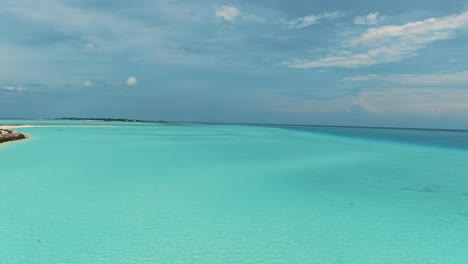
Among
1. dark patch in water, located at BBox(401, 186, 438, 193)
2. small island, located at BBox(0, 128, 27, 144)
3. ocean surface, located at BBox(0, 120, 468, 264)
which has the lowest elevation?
ocean surface, located at BBox(0, 120, 468, 264)

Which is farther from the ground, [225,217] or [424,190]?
[424,190]

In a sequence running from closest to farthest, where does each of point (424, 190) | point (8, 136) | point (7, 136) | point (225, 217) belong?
1. point (225, 217)
2. point (424, 190)
3. point (7, 136)
4. point (8, 136)

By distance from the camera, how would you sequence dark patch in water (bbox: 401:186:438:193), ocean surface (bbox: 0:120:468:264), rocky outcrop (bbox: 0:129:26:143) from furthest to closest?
rocky outcrop (bbox: 0:129:26:143) → dark patch in water (bbox: 401:186:438:193) → ocean surface (bbox: 0:120:468:264)

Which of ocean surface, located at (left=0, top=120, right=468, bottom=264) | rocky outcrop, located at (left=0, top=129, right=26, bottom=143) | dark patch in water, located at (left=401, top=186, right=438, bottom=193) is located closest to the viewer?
ocean surface, located at (left=0, top=120, right=468, bottom=264)

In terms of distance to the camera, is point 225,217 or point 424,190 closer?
point 225,217

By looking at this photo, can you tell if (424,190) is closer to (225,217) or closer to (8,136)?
(225,217)

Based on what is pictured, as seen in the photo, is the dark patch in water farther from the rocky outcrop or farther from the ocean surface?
the rocky outcrop

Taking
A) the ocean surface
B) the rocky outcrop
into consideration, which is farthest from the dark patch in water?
the rocky outcrop

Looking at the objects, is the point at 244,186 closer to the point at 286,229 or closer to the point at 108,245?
the point at 286,229

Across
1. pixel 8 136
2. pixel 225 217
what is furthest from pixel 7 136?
pixel 225 217

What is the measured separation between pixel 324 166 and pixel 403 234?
8919 mm

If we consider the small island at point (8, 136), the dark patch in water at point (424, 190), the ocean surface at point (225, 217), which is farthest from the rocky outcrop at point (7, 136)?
the dark patch in water at point (424, 190)

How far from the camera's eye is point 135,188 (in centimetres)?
899

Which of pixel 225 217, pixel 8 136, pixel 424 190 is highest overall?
pixel 8 136
